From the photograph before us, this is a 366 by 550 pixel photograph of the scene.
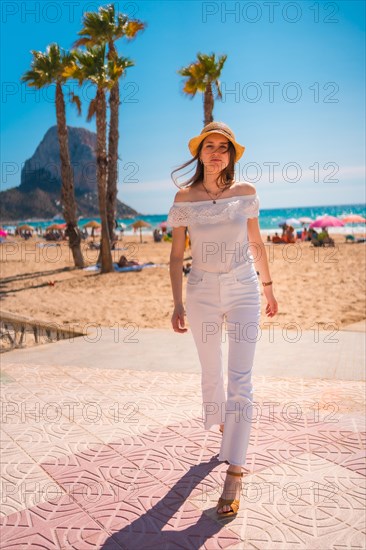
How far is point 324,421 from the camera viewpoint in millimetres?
3730

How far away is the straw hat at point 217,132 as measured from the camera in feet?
9.28

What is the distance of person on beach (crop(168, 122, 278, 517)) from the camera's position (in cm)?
271

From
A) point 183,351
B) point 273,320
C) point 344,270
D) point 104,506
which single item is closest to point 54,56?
point 344,270

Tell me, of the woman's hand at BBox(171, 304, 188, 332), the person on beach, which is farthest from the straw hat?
the woman's hand at BBox(171, 304, 188, 332)

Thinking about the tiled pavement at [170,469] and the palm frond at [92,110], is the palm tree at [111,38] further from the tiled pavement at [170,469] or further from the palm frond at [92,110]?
the tiled pavement at [170,469]

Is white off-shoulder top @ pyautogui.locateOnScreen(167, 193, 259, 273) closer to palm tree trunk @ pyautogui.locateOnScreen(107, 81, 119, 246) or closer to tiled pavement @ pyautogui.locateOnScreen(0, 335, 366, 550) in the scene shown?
tiled pavement @ pyautogui.locateOnScreen(0, 335, 366, 550)

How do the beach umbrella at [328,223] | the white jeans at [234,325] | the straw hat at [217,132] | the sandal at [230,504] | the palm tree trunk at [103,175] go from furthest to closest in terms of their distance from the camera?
the beach umbrella at [328,223] < the palm tree trunk at [103,175] < the straw hat at [217,132] < the white jeans at [234,325] < the sandal at [230,504]

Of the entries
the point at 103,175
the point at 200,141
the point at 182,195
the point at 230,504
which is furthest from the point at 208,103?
the point at 230,504

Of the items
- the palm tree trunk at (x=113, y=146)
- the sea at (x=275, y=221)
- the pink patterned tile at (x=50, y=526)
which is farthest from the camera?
the sea at (x=275, y=221)

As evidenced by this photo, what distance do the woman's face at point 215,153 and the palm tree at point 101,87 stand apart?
1483cm

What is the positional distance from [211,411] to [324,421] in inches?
46.1

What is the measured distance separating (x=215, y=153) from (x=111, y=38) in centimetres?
1985

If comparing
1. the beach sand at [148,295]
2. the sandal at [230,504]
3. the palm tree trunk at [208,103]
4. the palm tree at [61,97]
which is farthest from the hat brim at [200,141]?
the palm tree trunk at [208,103]

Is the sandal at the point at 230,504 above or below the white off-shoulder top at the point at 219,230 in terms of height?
below
